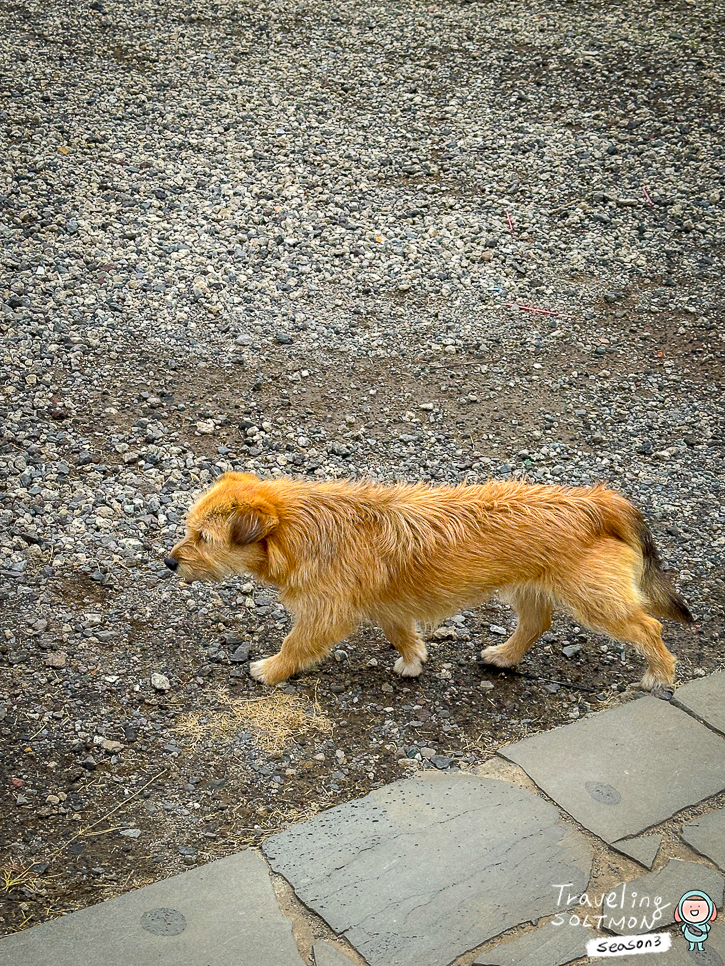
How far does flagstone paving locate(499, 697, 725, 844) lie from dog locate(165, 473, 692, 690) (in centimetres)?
21

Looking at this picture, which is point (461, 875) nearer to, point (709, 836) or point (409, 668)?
point (709, 836)

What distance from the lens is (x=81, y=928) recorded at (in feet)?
10.2

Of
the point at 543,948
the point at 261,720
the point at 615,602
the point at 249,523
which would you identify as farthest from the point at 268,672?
the point at 543,948

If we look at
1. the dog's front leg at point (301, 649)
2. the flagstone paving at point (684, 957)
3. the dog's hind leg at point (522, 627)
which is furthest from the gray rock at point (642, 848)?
the dog's front leg at point (301, 649)

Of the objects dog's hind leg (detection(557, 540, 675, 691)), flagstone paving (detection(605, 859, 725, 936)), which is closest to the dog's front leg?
dog's hind leg (detection(557, 540, 675, 691))

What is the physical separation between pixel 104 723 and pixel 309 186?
5.63 metres

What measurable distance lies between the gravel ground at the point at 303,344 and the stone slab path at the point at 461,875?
0.27 metres

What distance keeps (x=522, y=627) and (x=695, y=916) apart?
1583 mm

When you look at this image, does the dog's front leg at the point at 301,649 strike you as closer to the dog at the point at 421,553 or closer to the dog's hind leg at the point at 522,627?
the dog at the point at 421,553

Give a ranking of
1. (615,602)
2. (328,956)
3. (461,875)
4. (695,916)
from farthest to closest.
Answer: (615,602) < (461,875) < (695,916) < (328,956)

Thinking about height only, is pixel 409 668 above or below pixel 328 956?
below

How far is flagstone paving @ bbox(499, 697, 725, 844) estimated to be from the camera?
3648 mm

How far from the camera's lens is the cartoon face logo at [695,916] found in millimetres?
3113

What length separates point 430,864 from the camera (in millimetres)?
3412
